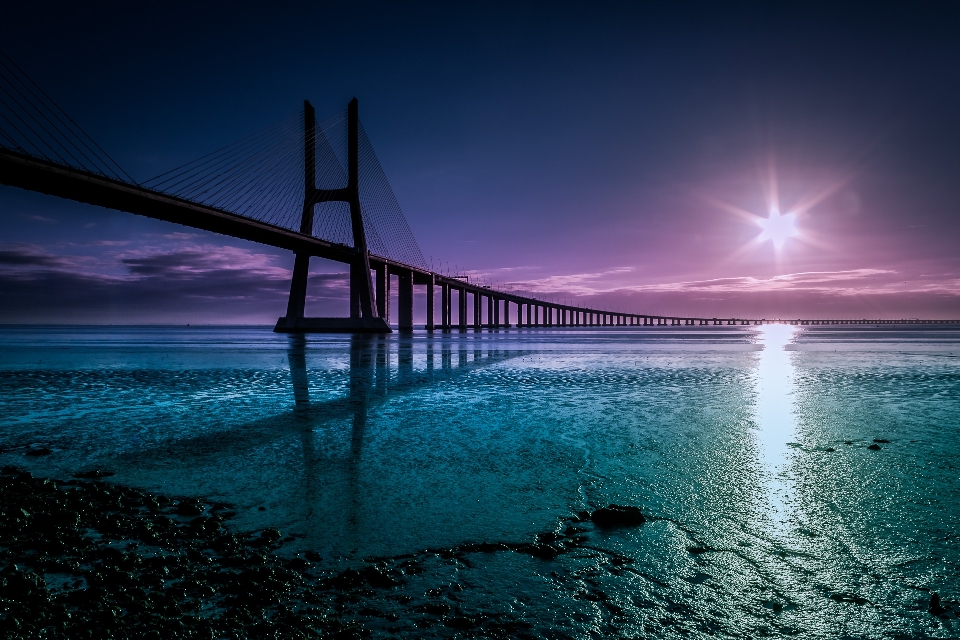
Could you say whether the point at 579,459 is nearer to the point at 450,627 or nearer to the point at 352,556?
the point at 352,556

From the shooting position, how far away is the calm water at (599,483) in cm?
267

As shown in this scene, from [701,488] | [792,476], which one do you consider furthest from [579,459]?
[792,476]

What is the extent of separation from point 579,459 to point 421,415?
11.6 ft

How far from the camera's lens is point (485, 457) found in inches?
227

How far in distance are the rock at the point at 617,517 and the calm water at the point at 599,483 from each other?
0.12 meters

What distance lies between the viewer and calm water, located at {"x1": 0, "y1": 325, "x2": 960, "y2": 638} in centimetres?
267

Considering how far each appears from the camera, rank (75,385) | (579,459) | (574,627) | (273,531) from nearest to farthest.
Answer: (574,627)
(273,531)
(579,459)
(75,385)

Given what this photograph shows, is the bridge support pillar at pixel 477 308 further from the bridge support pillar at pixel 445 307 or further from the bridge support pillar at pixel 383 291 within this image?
the bridge support pillar at pixel 383 291

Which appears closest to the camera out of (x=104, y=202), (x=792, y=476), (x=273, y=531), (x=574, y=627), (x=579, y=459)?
(x=574, y=627)

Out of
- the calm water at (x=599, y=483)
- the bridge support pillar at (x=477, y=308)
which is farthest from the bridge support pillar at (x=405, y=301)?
the calm water at (x=599, y=483)

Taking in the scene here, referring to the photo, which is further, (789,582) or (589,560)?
(589,560)

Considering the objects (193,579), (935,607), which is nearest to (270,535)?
(193,579)

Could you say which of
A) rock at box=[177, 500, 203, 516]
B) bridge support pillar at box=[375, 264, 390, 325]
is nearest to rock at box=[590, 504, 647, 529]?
rock at box=[177, 500, 203, 516]

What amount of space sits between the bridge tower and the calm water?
4418 centimetres
